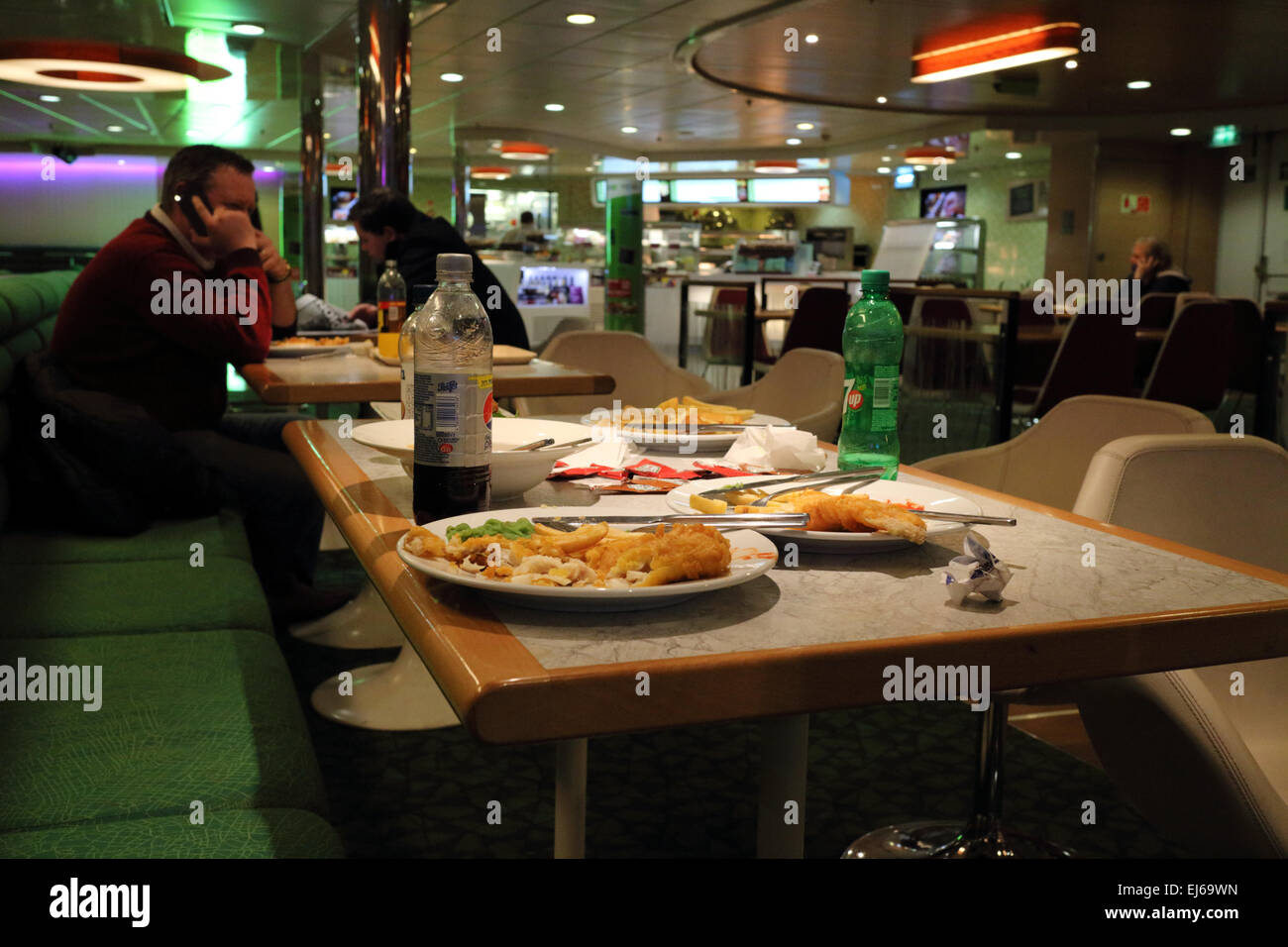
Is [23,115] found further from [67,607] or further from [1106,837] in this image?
[1106,837]

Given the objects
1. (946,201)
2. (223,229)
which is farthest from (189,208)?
(946,201)

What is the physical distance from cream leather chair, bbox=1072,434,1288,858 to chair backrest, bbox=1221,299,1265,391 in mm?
5149

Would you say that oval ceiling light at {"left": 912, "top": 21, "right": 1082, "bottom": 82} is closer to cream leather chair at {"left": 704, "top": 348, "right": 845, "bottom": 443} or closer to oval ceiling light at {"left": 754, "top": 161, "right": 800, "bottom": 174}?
cream leather chair at {"left": 704, "top": 348, "right": 845, "bottom": 443}

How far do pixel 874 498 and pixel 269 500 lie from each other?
7.64 feet

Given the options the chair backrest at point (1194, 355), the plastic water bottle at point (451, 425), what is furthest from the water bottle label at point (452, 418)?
the chair backrest at point (1194, 355)

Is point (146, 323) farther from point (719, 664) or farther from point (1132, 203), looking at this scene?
point (1132, 203)

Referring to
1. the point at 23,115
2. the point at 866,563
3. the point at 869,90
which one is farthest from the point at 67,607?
the point at 23,115

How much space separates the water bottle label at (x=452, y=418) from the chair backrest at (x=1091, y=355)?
14.4ft

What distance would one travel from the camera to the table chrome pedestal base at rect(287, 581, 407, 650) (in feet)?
11.0

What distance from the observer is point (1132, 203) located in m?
13.5

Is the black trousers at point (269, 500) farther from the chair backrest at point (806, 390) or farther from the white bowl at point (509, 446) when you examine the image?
the white bowl at point (509, 446)

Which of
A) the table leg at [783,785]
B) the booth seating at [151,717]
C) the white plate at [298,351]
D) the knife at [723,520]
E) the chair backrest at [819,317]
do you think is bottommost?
the table leg at [783,785]

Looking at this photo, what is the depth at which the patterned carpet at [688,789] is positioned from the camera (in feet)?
7.44

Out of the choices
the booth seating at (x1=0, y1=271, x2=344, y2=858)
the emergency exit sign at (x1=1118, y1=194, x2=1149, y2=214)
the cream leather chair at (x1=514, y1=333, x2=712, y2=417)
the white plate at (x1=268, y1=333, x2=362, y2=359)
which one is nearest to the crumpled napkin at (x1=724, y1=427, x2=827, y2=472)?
A: the booth seating at (x1=0, y1=271, x2=344, y2=858)
